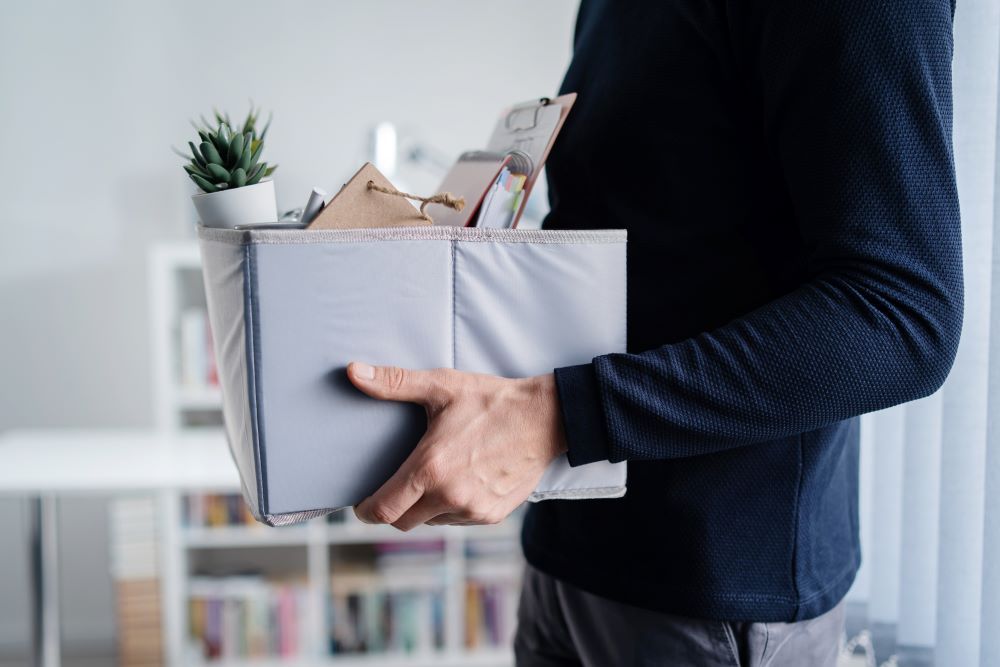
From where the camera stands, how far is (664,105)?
672mm

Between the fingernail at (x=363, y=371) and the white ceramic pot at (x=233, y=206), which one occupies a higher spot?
the white ceramic pot at (x=233, y=206)

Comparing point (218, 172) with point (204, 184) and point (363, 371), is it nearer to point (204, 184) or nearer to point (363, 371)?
point (204, 184)

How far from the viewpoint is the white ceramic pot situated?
65cm

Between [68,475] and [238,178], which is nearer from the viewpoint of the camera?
[238,178]

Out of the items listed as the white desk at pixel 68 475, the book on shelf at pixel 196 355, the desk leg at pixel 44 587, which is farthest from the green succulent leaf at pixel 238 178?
the book on shelf at pixel 196 355

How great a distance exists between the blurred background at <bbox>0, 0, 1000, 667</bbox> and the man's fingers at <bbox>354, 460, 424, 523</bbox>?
6.37 feet

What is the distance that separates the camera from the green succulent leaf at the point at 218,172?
0.66 metres

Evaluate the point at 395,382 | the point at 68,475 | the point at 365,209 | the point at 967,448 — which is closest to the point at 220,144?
the point at 365,209

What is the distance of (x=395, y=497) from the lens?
58cm

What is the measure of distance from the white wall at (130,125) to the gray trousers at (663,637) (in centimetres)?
232

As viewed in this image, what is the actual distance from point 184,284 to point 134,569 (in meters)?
0.89

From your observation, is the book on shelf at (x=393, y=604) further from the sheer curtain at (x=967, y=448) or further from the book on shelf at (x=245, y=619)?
the sheer curtain at (x=967, y=448)

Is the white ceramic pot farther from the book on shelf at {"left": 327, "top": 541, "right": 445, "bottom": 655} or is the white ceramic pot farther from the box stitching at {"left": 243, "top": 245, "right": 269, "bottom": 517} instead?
the book on shelf at {"left": 327, "top": 541, "right": 445, "bottom": 655}

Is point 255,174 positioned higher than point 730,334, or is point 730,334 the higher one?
point 255,174
